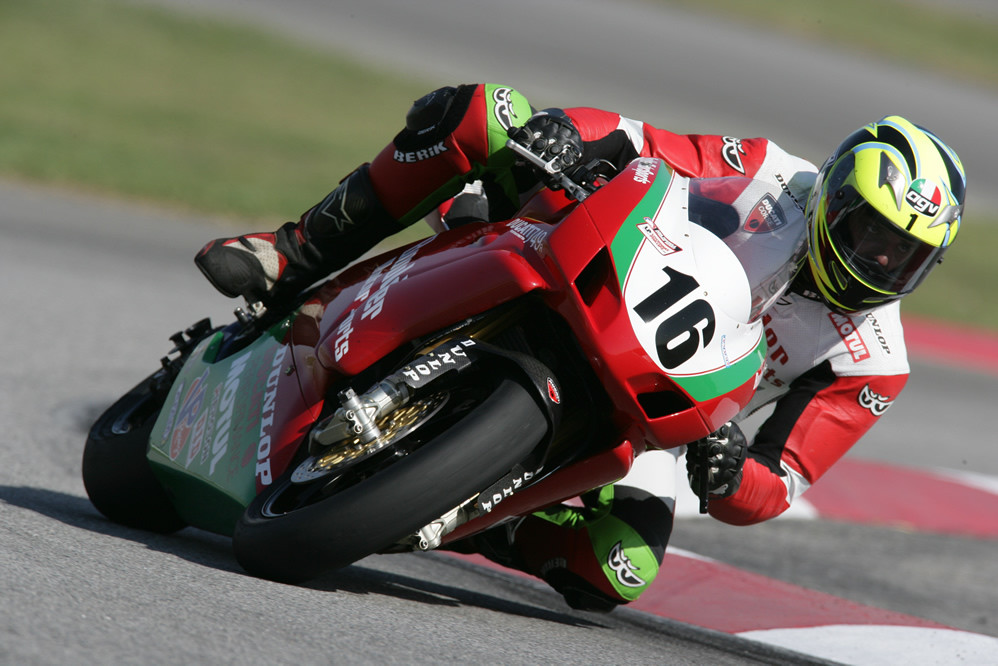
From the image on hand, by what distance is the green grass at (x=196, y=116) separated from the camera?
1041cm

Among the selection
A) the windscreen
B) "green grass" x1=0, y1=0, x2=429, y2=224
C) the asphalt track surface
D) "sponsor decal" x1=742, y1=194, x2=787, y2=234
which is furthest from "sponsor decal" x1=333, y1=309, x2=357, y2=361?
"green grass" x1=0, y1=0, x2=429, y2=224

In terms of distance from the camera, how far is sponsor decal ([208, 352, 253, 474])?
3.28m

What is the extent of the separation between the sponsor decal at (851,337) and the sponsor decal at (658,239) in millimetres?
1145

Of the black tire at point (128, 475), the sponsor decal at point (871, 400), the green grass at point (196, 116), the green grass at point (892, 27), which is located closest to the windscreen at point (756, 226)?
the sponsor decal at point (871, 400)

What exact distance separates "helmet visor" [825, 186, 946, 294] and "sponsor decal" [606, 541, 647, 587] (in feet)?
3.61

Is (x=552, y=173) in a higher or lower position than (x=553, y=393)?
higher

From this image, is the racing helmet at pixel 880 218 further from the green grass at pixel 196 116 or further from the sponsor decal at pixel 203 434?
the green grass at pixel 196 116

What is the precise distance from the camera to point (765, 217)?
10.3 ft

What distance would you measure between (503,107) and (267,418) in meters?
1.16

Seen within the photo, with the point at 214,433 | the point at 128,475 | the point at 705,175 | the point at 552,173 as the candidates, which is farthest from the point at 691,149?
the point at 128,475

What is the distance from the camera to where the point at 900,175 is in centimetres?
335

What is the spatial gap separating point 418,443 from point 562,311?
472 mm

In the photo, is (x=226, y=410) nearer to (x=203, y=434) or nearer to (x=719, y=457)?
(x=203, y=434)

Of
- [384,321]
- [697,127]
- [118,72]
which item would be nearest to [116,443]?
[384,321]
